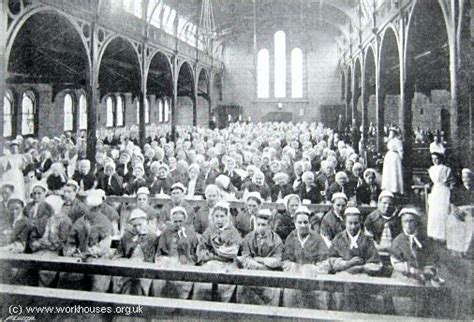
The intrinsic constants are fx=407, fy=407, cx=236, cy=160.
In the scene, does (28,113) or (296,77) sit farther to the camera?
(296,77)

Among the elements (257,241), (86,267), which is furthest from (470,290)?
(86,267)

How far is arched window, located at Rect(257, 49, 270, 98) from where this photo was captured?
20.9 m

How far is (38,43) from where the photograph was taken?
9.23 m

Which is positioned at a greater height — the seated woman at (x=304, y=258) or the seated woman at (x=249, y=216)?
the seated woman at (x=249, y=216)

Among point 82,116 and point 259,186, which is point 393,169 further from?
point 82,116

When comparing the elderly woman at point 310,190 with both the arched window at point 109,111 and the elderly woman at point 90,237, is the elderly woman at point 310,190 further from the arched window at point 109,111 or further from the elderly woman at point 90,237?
the arched window at point 109,111

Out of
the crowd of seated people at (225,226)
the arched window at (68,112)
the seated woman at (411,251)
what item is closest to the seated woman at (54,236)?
the crowd of seated people at (225,226)

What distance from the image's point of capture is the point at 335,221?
205 inches

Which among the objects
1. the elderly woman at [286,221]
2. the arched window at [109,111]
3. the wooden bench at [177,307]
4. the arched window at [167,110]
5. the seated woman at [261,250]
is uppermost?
the arched window at [167,110]

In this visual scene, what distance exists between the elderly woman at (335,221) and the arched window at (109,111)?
15879mm

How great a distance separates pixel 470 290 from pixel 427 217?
1003 millimetres

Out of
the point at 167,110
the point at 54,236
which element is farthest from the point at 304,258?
the point at 167,110

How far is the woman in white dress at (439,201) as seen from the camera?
4.62 metres

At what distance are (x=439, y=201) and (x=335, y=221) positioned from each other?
1228 millimetres
